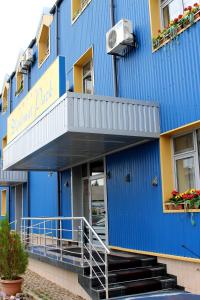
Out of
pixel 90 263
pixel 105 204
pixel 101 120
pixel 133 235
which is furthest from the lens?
pixel 105 204

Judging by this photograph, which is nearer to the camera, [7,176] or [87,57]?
[87,57]

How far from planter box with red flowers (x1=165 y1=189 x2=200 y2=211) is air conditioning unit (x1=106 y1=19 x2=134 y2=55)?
3.73 metres

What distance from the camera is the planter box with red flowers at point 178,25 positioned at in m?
7.39

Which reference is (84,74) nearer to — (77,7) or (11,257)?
(77,7)

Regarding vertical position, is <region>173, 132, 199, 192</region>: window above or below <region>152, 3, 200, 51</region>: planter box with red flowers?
below

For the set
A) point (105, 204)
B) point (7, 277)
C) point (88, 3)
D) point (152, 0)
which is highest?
point (88, 3)

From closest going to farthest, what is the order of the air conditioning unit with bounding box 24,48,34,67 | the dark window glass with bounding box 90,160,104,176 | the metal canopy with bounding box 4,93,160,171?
the metal canopy with bounding box 4,93,160,171, the dark window glass with bounding box 90,160,104,176, the air conditioning unit with bounding box 24,48,34,67

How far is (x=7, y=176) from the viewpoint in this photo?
18.4 metres

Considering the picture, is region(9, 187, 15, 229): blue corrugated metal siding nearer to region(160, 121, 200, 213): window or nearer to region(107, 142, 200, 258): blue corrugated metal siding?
region(107, 142, 200, 258): blue corrugated metal siding

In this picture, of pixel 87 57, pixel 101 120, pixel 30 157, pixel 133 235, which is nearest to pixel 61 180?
pixel 30 157

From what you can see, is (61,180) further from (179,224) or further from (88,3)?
(179,224)

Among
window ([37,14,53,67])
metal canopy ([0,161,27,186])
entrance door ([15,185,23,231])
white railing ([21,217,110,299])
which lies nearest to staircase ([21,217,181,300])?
white railing ([21,217,110,299])

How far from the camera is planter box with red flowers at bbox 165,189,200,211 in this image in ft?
23.1

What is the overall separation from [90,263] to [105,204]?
136 inches
